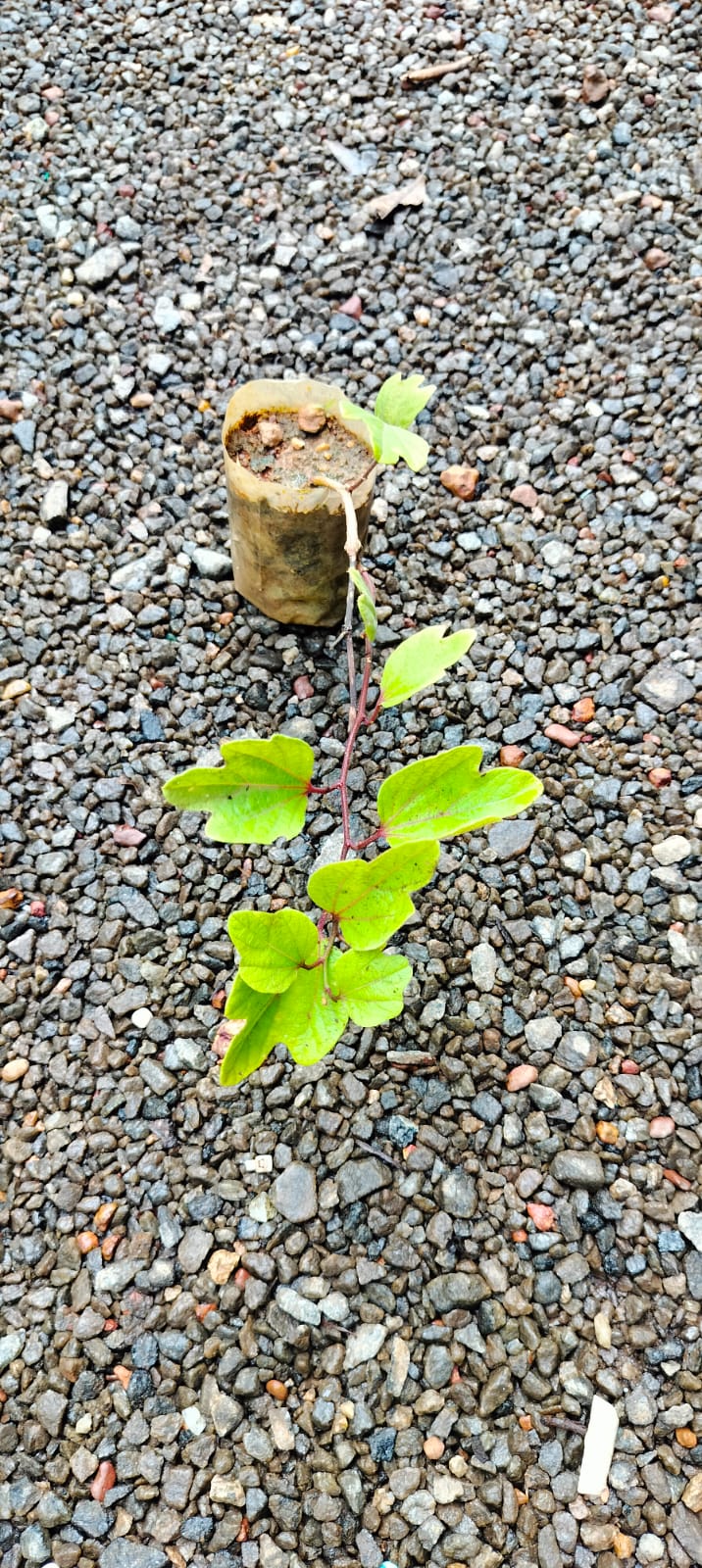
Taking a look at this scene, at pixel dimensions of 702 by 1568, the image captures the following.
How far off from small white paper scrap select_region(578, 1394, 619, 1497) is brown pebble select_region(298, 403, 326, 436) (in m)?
1.21

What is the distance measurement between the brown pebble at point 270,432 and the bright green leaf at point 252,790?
0.62 meters

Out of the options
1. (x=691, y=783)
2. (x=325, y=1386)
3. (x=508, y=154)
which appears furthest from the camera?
(x=508, y=154)

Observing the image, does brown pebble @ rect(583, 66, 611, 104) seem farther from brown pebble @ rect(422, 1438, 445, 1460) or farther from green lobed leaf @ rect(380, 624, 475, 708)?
brown pebble @ rect(422, 1438, 445, 1460)

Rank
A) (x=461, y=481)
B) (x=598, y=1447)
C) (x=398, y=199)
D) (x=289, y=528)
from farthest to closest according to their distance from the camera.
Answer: (x=398, y=199) → (x=461, y=481) → (x=289, y=528) → (x=598, y=1447)

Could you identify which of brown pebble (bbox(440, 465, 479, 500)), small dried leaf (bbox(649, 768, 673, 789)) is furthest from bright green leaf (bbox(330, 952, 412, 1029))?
brown pebble (bbox(440, 465, 479, 500))

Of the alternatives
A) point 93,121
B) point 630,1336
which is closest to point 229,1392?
point 630,1336

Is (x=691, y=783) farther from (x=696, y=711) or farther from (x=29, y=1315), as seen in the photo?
(x=29, y=1315)

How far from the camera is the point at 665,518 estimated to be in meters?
1.68

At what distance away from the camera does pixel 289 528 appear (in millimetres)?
1392

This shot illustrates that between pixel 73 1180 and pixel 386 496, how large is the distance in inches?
43.4

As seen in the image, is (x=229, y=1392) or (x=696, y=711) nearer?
(x=229, y=1392)

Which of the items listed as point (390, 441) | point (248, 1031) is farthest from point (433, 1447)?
point (390, 441)

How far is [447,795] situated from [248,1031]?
280mm

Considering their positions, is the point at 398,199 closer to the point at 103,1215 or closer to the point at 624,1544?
the point at 103,1215
